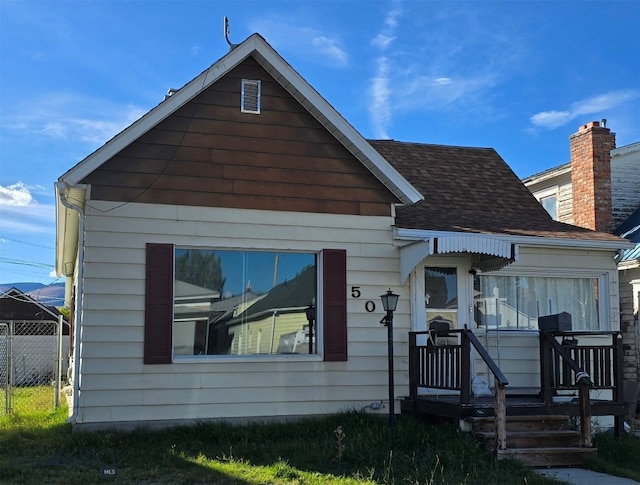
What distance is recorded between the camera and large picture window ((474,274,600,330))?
11.8m

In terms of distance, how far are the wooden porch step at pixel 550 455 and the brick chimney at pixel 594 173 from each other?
7.38 meters

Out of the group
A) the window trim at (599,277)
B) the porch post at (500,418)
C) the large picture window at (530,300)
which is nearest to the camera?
the porch post at (500,418)

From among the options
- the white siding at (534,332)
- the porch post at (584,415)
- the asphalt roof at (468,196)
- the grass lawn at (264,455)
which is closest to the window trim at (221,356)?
the grass lawn at (264,455)

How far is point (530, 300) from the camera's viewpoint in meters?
12.1

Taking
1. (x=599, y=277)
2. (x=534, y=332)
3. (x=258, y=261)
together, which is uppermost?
(x=258, y=261)

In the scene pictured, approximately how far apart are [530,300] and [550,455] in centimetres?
362

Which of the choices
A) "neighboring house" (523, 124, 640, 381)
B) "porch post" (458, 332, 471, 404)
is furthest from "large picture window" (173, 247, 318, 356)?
"neighboring house" (523, 124, 640, 381)

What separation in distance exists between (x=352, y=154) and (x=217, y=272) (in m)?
2.66

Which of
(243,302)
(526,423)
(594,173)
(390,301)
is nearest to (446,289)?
(390,301)

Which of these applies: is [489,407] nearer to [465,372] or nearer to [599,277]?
[465,372]

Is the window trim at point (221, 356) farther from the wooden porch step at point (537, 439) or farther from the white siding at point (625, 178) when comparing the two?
the white siding at point (625, 178)

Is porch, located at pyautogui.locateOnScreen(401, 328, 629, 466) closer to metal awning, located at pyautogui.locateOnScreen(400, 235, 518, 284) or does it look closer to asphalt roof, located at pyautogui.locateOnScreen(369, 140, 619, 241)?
metal awning, located at pyautogui.locateOnScreen(400, 235, 518, 284)

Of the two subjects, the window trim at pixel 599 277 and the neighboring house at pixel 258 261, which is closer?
the neighboring house at pixel 258 261

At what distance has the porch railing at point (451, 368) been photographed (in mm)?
8773
